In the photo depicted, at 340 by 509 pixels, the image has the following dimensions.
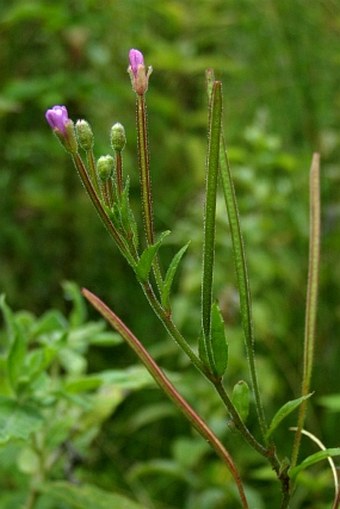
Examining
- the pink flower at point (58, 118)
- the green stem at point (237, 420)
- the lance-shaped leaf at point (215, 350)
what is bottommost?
the green stem at point (237, 420)

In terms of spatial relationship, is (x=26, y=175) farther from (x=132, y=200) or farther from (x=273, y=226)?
(x=273, y=226)

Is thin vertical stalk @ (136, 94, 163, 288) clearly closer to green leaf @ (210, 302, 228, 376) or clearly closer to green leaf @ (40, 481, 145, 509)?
green leaf @ (210, 302, 228, 376)

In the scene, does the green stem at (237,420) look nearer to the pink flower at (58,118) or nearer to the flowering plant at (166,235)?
the flowering plant at (166,235)

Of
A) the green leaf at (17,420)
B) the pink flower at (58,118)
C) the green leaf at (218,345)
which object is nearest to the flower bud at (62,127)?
the pink flower at (58,118)

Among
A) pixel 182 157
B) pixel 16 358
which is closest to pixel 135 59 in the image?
pixel 16 358

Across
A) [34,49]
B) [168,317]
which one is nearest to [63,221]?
[34,49]

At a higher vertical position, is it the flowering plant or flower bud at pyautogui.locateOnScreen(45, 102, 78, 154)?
flower bud at pyautogui.locateOnScreen(45, 102, 78, 154)

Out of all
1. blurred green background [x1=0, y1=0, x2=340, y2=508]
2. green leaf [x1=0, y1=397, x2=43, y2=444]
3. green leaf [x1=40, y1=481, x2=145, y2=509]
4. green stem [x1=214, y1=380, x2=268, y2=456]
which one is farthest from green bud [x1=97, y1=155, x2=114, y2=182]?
blurred green background [x1=0, y1=0, x2=340, y2=508]
